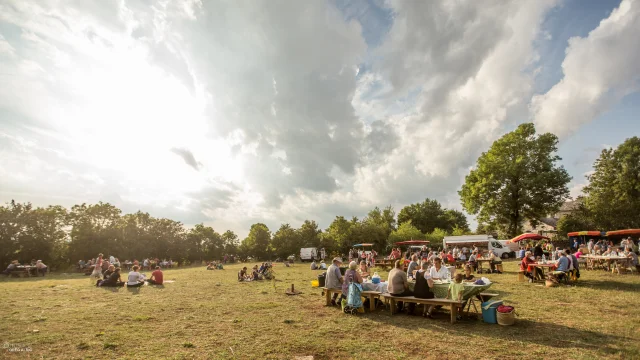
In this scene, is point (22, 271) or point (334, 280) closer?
point (334, 280)

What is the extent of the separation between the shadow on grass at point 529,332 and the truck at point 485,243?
28.2 m

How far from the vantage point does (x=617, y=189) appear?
123ft

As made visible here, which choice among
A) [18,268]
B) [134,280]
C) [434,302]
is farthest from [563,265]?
[18,268]

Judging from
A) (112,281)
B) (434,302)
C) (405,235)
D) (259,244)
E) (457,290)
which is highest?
(405,235)

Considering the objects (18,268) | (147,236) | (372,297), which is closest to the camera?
(372,297)

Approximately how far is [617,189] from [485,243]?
723 inches

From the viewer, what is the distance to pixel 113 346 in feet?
22.7

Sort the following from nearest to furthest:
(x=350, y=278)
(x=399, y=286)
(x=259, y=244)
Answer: (x=399, y=286)
(x=350, y=278)
(x=259, y=244)

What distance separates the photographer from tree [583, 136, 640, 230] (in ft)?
120

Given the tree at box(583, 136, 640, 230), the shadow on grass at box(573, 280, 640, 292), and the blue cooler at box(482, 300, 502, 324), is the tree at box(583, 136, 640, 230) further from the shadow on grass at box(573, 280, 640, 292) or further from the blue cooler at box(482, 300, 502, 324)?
the blue cooler at box(482, 300, 502, 324)

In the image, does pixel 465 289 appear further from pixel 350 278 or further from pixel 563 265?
pixel 563 265

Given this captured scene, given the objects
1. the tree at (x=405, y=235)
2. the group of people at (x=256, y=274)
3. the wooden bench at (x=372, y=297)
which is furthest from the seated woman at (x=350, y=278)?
the tree at (x=405, y=235)

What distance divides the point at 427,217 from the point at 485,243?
4387 cm

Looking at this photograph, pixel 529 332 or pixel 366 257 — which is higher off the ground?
pixel 366 257
